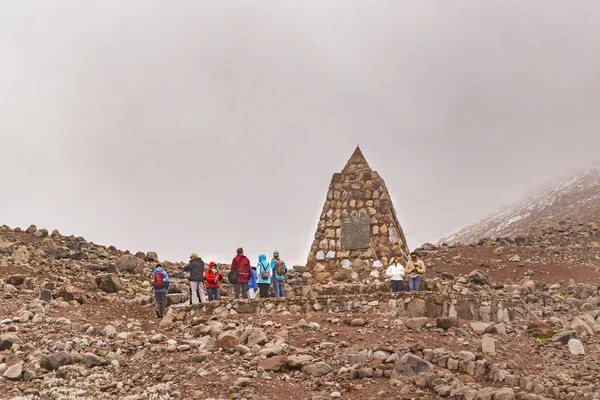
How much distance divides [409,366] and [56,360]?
5.70 m

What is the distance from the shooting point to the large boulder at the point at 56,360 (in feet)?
35.0

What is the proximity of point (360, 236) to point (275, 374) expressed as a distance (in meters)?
11.3

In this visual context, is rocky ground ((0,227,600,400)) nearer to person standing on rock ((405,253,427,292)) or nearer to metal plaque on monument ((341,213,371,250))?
person standing on rock ((405,253,427,292))

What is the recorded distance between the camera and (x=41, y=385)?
32.8 feet

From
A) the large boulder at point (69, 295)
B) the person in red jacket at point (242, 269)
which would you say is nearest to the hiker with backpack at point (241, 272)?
the person in red jacket at point (242, 269)

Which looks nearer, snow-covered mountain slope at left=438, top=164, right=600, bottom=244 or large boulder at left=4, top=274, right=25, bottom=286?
large boulder at left=4, top=274, right=25, bottom=286

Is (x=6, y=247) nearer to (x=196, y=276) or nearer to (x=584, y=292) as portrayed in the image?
(x=196, y=276)

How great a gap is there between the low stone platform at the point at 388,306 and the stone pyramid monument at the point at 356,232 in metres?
5.67

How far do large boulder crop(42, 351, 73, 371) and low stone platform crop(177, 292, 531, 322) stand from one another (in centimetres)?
411

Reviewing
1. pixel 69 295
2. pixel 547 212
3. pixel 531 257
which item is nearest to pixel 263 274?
pixel 69 295

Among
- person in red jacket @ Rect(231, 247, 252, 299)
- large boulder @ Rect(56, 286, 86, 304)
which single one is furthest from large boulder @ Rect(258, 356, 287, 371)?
large boulder @ Rect(56, 286, 86, 304)

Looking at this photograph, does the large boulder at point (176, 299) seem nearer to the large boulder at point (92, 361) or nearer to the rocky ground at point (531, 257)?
the large boulder at point (92, 361)

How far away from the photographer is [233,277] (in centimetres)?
1650

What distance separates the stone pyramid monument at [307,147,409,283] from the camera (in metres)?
20.4
